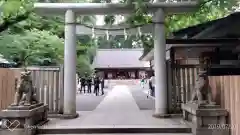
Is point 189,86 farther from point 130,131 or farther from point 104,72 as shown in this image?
point 104,72

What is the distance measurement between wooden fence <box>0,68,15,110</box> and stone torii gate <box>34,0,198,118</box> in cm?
195

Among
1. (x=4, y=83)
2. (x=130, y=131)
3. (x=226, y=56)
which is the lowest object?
(x=130, y=131)

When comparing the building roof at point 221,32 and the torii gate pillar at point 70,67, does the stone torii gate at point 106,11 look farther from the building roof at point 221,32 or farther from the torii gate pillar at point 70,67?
the building roof at point 221,32

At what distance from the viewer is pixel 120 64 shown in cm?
5119

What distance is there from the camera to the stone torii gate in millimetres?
10117

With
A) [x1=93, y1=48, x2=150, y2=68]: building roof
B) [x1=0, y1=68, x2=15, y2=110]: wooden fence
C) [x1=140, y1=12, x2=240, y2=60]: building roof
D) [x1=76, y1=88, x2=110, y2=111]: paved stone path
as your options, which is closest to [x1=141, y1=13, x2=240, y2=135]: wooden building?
[x1=140, y1=12, x2=240, y2=60]: building roof

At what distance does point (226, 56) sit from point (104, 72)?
40262mm

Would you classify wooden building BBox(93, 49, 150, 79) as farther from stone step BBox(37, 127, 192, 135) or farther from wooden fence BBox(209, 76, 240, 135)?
wooden fence BBox(209, 76, 240, 135)

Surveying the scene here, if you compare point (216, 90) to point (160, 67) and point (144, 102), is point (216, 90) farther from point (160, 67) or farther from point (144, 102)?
point (144, 102)

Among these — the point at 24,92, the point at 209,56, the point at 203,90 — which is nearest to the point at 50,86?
the point at 24,92

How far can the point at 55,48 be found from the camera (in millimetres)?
14484

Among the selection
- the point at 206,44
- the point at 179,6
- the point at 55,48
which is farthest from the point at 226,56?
the point at 55,48

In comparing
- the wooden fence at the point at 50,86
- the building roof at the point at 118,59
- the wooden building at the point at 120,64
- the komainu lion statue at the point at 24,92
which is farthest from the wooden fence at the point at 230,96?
the building roof at the point at 118,59

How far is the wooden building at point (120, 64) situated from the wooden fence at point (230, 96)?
42.6 m
